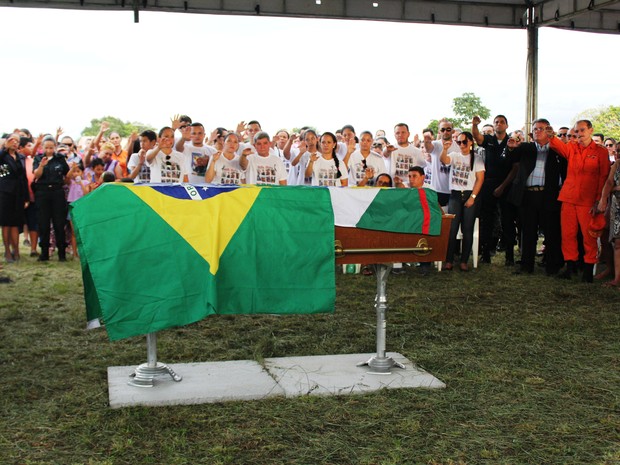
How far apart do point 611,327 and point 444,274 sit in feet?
10.9

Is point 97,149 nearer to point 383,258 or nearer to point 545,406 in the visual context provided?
point 383,258

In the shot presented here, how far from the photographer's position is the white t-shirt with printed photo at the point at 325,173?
922cm

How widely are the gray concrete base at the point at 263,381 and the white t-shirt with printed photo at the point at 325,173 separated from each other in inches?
161

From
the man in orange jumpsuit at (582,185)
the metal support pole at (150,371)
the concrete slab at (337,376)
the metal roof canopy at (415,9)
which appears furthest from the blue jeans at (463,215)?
the metal support pole at (150,371)

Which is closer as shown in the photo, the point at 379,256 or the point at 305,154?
the point at 379,256

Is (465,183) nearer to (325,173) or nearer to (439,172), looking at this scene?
(439,172)

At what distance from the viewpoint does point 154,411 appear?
13.8ft

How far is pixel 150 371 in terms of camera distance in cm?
470

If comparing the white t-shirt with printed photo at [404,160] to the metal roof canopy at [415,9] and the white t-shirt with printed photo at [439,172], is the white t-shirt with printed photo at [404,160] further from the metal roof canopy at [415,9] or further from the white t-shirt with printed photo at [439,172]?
the metal roof canopy at [415,9]

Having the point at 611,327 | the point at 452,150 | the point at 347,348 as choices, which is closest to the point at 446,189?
the point at 452,150

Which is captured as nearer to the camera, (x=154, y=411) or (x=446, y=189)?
(x=154, y=411)

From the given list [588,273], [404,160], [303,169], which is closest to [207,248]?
[303,169]

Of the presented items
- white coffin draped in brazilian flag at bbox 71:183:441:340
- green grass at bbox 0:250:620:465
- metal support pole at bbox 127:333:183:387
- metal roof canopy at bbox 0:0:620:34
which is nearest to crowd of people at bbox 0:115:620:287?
green grass at bbox 0:250:620:465

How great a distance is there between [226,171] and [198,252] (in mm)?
4275
